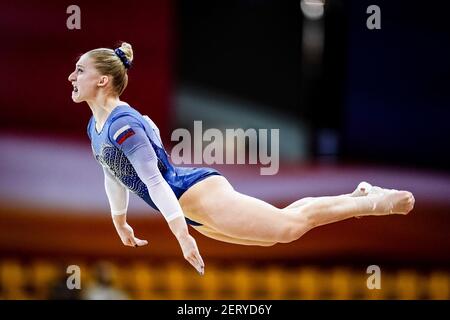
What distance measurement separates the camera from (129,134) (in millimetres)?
4094

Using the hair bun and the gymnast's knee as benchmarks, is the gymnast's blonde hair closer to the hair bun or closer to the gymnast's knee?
the hair bun

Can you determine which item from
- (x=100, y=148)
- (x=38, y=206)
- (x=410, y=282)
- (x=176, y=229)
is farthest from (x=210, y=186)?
(x=410, y=282)

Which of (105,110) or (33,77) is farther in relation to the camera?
(33,77)

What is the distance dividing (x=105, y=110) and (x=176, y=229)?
0.78 m

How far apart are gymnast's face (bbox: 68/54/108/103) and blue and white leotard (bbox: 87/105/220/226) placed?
0.15m

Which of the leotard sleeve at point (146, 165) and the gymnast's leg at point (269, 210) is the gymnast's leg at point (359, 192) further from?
the leotard sleeve at point (146, 165)

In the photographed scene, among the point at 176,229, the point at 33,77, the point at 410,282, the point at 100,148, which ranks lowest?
the point at 410,282

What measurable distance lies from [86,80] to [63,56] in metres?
0.41

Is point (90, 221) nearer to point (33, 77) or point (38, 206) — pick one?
point (38, 206)

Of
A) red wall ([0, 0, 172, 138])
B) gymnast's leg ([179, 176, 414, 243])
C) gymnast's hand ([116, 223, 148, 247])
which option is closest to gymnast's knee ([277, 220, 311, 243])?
gymnast's leg ([179, 176, 414, 243])

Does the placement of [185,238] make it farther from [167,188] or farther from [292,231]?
[292,231]

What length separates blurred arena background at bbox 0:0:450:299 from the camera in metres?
4.65

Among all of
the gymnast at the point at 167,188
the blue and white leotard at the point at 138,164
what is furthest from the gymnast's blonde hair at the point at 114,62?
the blue and white leotard at the point at 138,164

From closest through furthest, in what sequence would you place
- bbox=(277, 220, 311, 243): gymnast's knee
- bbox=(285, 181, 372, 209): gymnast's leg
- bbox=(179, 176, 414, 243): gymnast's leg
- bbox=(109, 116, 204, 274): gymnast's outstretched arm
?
bbox=(109, 116, 204, 274): gymnast's outstretched arm < bbox=(179, 176, 414, 243): gymnast's leg < bbox=(277, 220, 311, 243): gymnast's knee < bbox=(285, 181, 372, 209): gymnast's leg
